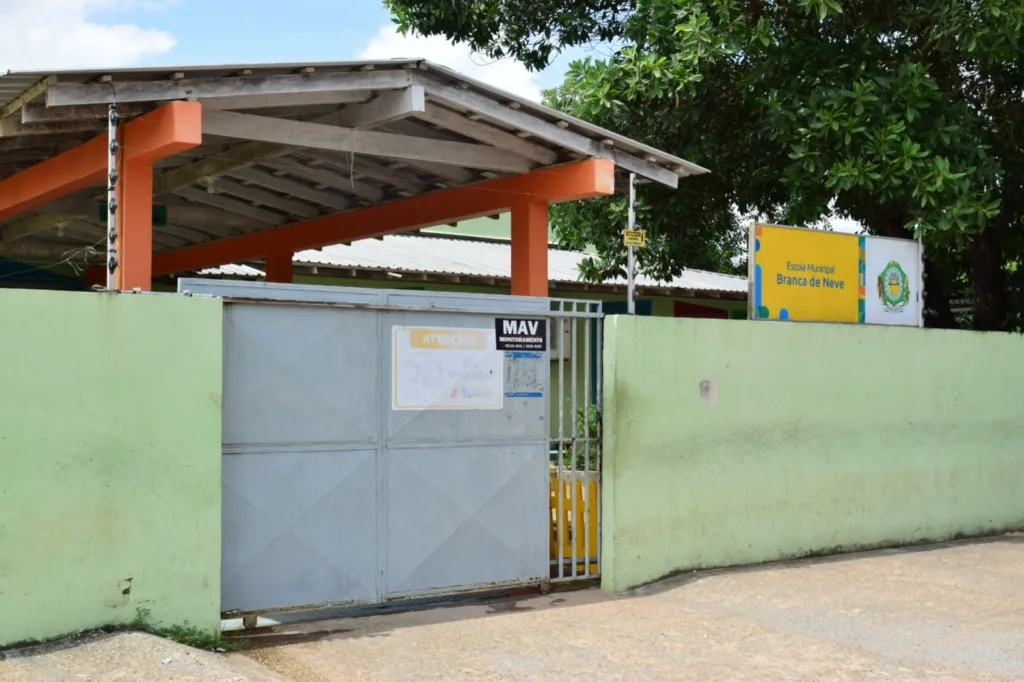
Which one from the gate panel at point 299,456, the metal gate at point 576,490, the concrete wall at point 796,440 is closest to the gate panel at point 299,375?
the gate panel at point 299,456

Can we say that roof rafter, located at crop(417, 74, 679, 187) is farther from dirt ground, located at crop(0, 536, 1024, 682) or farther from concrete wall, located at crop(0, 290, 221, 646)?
dirt ground, located at crop(0, 536, 1024, 682)

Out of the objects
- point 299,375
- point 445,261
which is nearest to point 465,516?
point 299,375

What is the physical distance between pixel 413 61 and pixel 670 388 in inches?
118

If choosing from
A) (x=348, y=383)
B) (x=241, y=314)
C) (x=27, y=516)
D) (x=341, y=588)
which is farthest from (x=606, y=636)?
(x=27, y=516)

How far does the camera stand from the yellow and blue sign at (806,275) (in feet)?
30.3

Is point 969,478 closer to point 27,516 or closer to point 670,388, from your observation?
point 670,388

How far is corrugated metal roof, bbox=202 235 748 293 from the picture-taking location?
1463cm

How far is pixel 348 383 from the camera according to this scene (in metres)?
6.94


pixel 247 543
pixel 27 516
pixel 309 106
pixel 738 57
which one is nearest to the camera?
pixel 27 516

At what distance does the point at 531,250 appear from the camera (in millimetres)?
9742

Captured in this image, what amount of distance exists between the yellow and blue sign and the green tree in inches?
61.3

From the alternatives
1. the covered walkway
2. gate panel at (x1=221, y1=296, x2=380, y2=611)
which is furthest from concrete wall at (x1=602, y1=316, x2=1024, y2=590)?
gate panel at (x1=221, y1=296, x2=380, y2=611)

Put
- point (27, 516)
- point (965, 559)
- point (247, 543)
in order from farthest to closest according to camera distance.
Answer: point (965, 559) < point (247, 543) < point (27, 516)

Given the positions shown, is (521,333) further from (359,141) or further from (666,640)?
(666,640)
